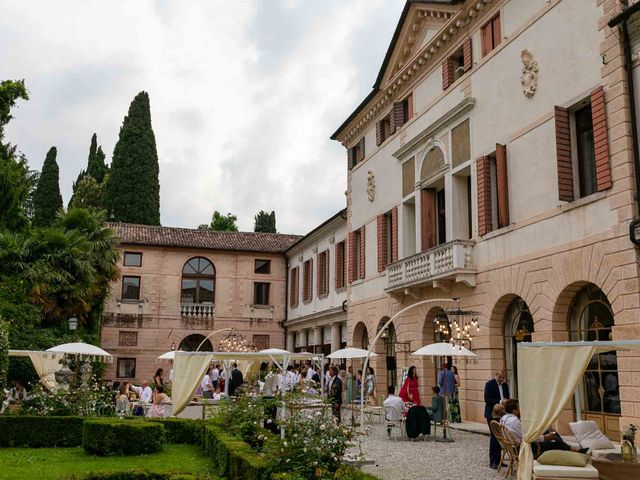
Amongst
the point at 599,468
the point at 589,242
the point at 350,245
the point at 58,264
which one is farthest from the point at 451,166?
the point at 58,264

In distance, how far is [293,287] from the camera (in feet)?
133

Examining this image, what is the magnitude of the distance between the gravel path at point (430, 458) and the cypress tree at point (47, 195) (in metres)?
41.4

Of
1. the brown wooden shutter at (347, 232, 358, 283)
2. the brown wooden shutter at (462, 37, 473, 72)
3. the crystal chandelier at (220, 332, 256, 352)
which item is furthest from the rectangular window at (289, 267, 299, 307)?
the brown wooden shutter at (462, 37, 473, 72)

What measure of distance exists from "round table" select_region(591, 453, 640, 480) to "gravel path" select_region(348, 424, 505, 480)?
6.44 ft

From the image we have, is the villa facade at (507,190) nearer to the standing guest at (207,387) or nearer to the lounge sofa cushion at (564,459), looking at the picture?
the lounge sofa cushion at (564,459)

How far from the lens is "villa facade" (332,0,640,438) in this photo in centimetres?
1372

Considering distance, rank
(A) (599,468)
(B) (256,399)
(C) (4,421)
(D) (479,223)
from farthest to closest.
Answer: (D) (479,223) < (C) (4,421) < (B) (256,399) < (A) (599,468)

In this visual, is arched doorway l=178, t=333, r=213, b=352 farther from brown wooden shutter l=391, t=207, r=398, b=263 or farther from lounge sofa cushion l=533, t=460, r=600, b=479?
lounge sofa cushion l=533, t=460, r=600, b=479

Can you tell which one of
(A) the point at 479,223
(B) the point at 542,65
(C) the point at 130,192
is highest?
(C) the point at 130,192

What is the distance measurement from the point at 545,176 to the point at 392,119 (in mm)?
9652

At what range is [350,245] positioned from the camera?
28141mm

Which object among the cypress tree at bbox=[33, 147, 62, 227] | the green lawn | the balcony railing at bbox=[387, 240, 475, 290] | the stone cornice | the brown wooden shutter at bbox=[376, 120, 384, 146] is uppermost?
the cypress tree at bbox=[33, 147, 62, 227]

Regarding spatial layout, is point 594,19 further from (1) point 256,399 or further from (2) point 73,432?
(2) point 73,432

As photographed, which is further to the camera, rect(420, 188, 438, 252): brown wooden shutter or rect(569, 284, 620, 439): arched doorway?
rect(420, 188, 438, 252): brown wooden shutter
